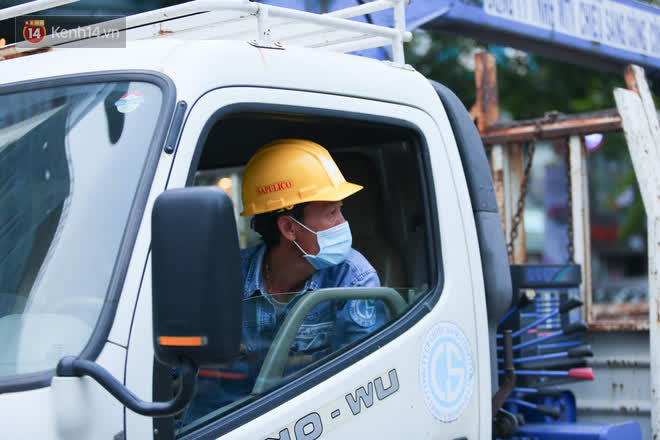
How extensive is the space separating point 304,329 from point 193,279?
29.3 inches

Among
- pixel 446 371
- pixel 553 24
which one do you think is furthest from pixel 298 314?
pixel 553 24

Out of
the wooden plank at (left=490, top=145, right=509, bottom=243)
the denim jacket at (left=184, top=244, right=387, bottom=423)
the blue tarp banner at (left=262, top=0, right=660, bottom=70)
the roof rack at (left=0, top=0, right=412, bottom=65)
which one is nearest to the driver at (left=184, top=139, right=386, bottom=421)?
the denim jacket at (left=184, top=244, right=387, bottom=423)

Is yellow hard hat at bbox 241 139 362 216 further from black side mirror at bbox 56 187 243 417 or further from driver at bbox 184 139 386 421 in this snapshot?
black side mirror at bbox 56 187 243 417

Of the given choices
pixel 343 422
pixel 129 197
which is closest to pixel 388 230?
pixel 343 422

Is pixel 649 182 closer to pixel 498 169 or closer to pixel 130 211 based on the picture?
pixel 498 169

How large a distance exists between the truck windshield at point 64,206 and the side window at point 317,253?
37 cm

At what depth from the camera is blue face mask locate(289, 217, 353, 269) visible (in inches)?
106

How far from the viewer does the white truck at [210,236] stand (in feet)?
5.75

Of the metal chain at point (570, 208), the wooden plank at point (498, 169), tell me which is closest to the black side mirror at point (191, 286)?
the metal chain at point (570, 208)

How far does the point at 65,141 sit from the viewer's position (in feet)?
7.13

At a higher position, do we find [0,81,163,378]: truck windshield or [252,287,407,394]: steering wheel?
[0,81,163,378]: truck windshield

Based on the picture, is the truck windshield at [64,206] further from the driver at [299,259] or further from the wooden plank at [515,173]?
the wooden plank at [515,173]

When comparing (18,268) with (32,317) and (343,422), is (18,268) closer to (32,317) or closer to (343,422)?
(32,317)

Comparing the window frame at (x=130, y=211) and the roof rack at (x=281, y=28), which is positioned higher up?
the roof rack at (x=281, y=28)
